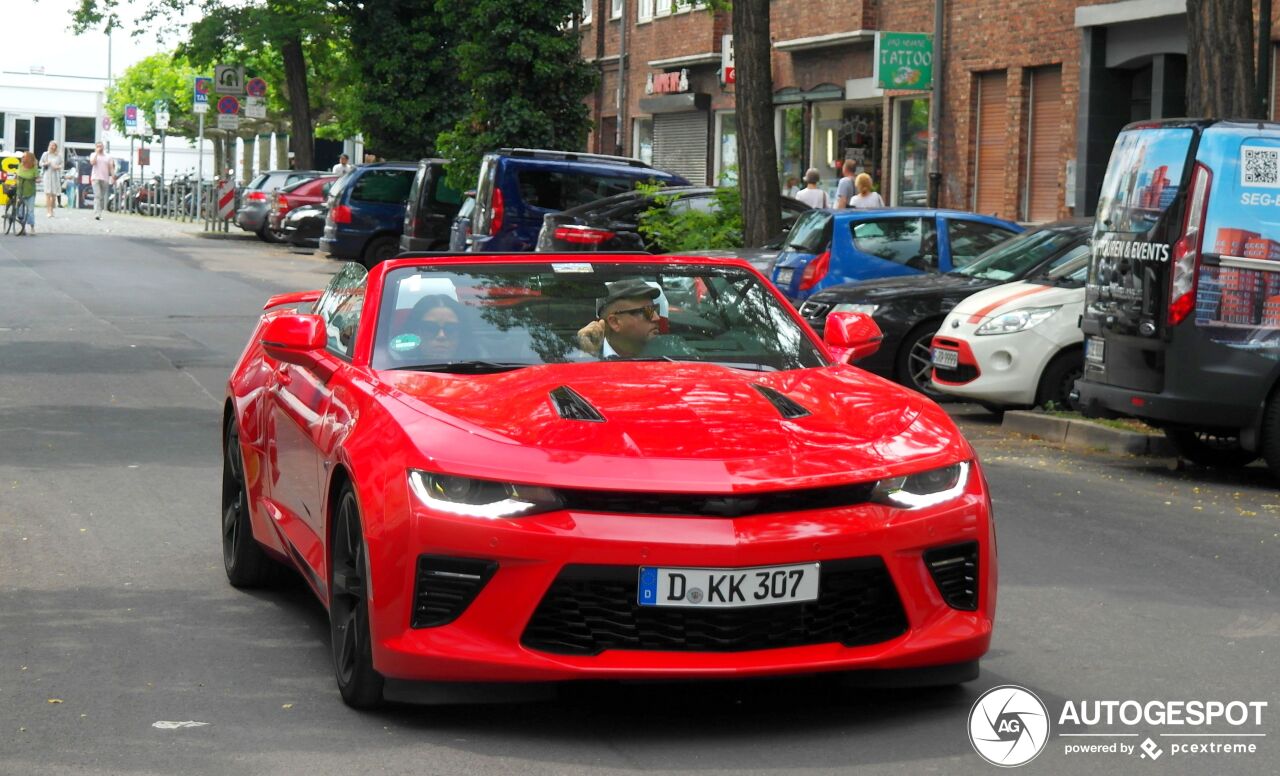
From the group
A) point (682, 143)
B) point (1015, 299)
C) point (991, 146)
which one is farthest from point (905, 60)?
point (1015, 299)

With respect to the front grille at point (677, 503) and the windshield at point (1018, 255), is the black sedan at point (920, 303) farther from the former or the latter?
the front grille at point (677, 503)

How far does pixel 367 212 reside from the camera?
113 ft

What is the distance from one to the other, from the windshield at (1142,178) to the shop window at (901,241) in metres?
6.29

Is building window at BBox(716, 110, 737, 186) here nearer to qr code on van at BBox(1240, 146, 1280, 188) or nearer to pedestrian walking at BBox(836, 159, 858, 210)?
pedestrian walking at BBox(836, 159, 858, 210)

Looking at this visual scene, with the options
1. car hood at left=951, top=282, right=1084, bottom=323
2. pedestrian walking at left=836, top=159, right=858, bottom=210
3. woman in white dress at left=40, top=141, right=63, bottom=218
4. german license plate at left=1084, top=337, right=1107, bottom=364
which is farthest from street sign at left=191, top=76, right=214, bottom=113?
german license plate at left=1084, top=337, right=1107, bottom=364

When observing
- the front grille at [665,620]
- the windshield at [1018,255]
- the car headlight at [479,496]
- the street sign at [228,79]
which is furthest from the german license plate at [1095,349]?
the street sign at [228,79]

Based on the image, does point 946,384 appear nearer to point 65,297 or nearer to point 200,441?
point 200,441

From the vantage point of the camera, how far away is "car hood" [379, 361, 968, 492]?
5422 mm

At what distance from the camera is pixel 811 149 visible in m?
38.1

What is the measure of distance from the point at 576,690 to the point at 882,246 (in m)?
12.8

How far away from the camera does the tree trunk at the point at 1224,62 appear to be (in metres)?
14.7

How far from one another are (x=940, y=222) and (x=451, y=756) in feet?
45.2

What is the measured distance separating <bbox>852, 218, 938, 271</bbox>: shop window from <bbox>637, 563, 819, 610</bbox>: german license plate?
13.2m

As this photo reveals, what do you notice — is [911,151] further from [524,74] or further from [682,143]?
[682,143]
